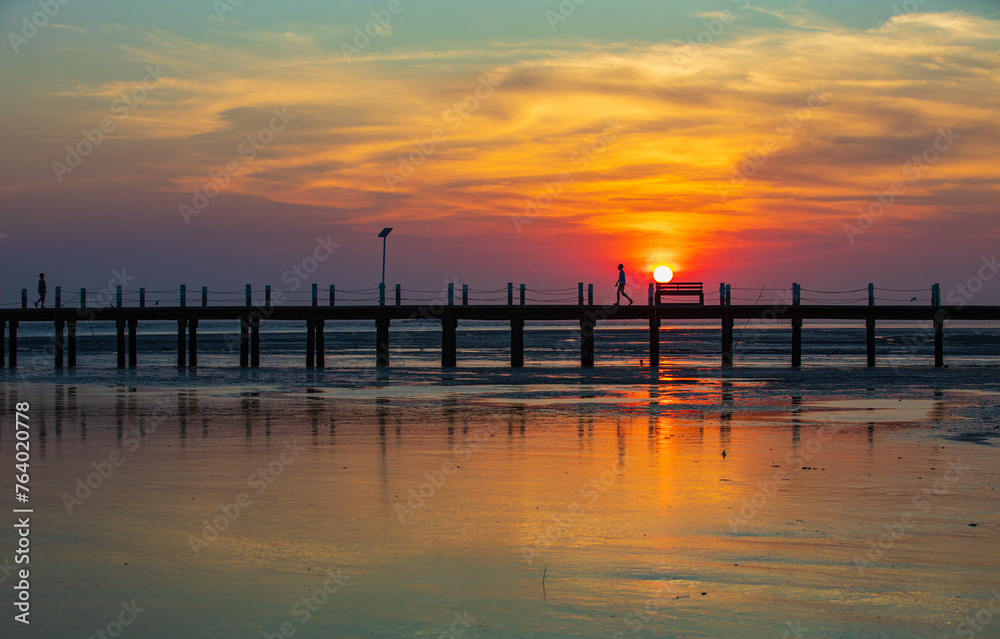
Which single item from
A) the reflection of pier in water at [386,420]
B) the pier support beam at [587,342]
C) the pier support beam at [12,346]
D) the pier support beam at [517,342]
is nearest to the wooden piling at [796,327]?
the pier support beam at [587,342]

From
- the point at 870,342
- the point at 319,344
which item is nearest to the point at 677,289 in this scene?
the point at 870,342

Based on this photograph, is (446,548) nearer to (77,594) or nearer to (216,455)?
(77,594)

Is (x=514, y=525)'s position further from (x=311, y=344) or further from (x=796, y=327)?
(x=311, y=344)

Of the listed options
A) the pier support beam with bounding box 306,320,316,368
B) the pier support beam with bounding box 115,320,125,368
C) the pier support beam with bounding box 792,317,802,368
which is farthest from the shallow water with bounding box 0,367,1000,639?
the pier support beam with bounding box 115,320,125,368

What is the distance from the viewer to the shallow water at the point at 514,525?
20.9ft

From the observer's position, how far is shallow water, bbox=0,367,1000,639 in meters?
6.38

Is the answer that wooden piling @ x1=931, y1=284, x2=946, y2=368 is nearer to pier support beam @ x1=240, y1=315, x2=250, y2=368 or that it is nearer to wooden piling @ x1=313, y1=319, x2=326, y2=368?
wooden piling @ x1=313, y1=319, x2=326, y2=368

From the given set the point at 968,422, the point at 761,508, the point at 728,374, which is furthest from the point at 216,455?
the point at 728,374

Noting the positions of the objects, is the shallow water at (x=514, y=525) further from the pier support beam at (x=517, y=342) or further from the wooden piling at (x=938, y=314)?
Answer: the wooden piling at (x=938, y=314)

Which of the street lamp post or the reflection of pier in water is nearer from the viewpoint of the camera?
the reflection of pier in water

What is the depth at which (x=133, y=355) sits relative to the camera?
43.4 m

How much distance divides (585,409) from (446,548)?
11.7 metres

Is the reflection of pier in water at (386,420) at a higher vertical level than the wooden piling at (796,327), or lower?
lower

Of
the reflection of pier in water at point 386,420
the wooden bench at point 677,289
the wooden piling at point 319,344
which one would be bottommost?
the reflection of pier in water at point 386,420
